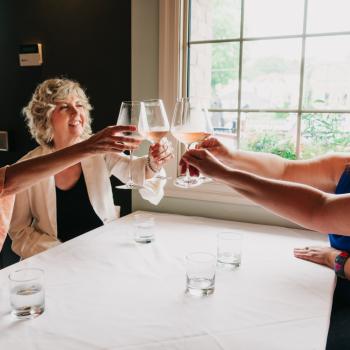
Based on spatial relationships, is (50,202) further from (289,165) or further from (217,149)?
(289,165)

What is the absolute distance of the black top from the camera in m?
1.90

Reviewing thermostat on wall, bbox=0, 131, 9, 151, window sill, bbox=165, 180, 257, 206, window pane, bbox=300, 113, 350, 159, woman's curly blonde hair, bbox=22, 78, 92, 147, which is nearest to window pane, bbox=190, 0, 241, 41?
window pane, bbox=300, 113, 350, 159

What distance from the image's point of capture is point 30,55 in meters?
2.58

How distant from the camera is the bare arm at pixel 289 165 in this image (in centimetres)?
151

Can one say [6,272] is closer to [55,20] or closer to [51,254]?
[51,254]

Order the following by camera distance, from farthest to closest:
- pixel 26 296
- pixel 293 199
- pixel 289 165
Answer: pixel 289 165 → pixel 293 199 → pixel 26 296

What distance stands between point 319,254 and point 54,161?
37.9 inches

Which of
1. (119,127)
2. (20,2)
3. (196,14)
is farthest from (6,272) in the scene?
(20,2)

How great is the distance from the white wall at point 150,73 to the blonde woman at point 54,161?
851 mm

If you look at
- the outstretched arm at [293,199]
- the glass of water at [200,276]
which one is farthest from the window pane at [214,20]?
the glass of water at [200,276]

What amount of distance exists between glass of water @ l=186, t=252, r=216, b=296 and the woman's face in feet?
3.97

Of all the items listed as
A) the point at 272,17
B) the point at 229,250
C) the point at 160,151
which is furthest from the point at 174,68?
the point at 229,250

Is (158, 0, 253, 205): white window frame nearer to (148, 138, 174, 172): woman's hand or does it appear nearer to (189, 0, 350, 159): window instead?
(189, 0, 350, 159): window

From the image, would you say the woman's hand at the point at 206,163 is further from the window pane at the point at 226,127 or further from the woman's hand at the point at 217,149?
the window pane at the point at 226,127
